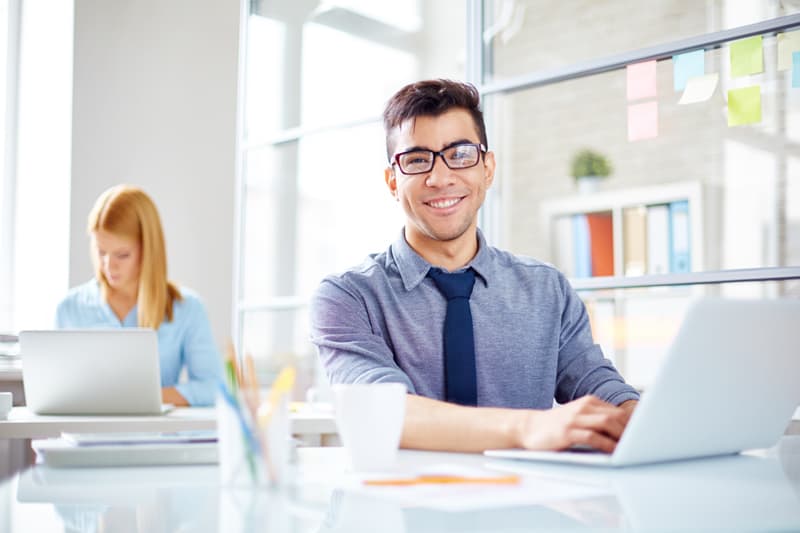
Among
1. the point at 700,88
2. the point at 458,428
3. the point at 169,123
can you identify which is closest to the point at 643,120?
the point at 700,88

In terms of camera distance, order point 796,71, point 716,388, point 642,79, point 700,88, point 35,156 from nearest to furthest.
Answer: point 716,388 < point 796,71 < point 700,88 < point 642,79 < point 35,156

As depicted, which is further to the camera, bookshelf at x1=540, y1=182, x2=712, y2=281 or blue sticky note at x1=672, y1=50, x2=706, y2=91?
bookshelf at x1=540, y1=182, x2=712, y2=281

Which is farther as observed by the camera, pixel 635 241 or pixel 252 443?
pixel 635 241

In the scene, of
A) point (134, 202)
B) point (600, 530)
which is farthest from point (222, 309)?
point (600, 530)

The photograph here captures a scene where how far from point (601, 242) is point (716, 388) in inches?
149

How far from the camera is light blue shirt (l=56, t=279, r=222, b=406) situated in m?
3.19

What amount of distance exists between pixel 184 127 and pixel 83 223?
2.58 feet

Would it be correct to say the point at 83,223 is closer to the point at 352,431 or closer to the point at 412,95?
the point at 412,95

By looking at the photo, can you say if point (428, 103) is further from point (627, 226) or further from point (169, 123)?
point (169, 123)

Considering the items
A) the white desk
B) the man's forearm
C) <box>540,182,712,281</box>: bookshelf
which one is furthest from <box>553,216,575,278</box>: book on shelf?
the man's forearm

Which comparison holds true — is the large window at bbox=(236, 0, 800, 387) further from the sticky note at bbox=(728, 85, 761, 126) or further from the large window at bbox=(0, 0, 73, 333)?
the large window at bbox=(0, 0, 73, 333)

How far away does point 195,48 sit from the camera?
16.3ft

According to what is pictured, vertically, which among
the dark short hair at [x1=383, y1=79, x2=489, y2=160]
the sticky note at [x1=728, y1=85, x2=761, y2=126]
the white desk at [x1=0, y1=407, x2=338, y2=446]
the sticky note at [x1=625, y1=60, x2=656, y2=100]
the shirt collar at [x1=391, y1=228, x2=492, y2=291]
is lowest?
the white desk at [x1=0, y1=407, x2=338, y2=446]

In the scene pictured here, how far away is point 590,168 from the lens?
5641 millimetres
